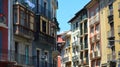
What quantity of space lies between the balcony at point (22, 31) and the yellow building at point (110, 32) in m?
16.6

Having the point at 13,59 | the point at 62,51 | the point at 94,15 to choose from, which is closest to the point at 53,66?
the point at 13,59

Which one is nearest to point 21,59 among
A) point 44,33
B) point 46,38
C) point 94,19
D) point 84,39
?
point 44,33

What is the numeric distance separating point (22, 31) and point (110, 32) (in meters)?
22.8

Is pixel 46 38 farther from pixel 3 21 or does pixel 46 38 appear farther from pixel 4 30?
pixel 3 21

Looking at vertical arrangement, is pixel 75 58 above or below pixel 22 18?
below

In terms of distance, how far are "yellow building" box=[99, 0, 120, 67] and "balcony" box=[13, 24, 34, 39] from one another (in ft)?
54.5

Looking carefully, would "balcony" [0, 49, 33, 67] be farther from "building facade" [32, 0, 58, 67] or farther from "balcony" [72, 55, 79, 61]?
"balcony" [72, 55, 79, 61]

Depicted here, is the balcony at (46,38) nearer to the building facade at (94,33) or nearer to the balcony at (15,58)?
the balcony at (15,58)

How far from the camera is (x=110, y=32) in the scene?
206 ft

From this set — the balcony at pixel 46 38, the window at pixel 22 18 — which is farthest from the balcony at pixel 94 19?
the window at pixel 22 18

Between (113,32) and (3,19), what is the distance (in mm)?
25757

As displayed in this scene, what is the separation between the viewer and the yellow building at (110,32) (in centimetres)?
6094

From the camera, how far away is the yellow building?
6094 centimetres

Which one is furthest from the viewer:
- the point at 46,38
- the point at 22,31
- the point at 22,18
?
the point at 46,38
